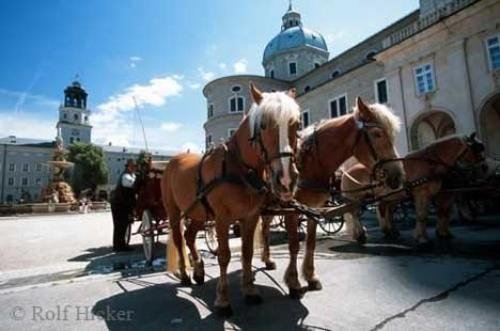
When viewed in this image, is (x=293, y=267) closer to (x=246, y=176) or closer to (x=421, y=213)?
(x=246, y=176)

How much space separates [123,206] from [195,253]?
3.68 m

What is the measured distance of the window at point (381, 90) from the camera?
2298 cm

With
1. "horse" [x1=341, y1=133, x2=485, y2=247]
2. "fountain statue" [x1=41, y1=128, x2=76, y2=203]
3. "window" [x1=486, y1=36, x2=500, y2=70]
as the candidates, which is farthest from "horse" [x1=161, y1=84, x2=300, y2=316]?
"fountain statue" [x1=41, y1=128, x2=76, y2=203]

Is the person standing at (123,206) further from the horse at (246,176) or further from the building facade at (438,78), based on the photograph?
the building facade at (438,78)

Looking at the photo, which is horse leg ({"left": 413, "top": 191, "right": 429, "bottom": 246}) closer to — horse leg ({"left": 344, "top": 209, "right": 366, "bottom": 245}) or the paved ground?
the paved ground

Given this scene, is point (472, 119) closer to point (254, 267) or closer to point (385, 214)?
point (385, 214)

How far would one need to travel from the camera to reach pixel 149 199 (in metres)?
6.85

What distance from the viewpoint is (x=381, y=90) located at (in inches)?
921

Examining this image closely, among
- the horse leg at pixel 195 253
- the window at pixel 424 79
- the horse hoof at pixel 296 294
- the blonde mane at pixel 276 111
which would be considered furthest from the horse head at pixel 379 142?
the window at pixel 424 79

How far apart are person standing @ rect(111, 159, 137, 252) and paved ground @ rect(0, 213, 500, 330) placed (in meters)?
1.60

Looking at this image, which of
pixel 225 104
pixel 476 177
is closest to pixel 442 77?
pixel 476 177

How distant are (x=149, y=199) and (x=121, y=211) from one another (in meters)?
1.09

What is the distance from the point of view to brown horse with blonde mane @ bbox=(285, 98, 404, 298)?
11.3ft

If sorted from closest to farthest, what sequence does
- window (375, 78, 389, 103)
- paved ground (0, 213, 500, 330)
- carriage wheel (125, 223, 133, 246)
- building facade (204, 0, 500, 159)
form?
paved ground (0, 213, 500, 330) → carriage wheel (125, 223, 133, 246) → building facade (204, 0, 500, 159) → window (375, 78, 389, 103)
